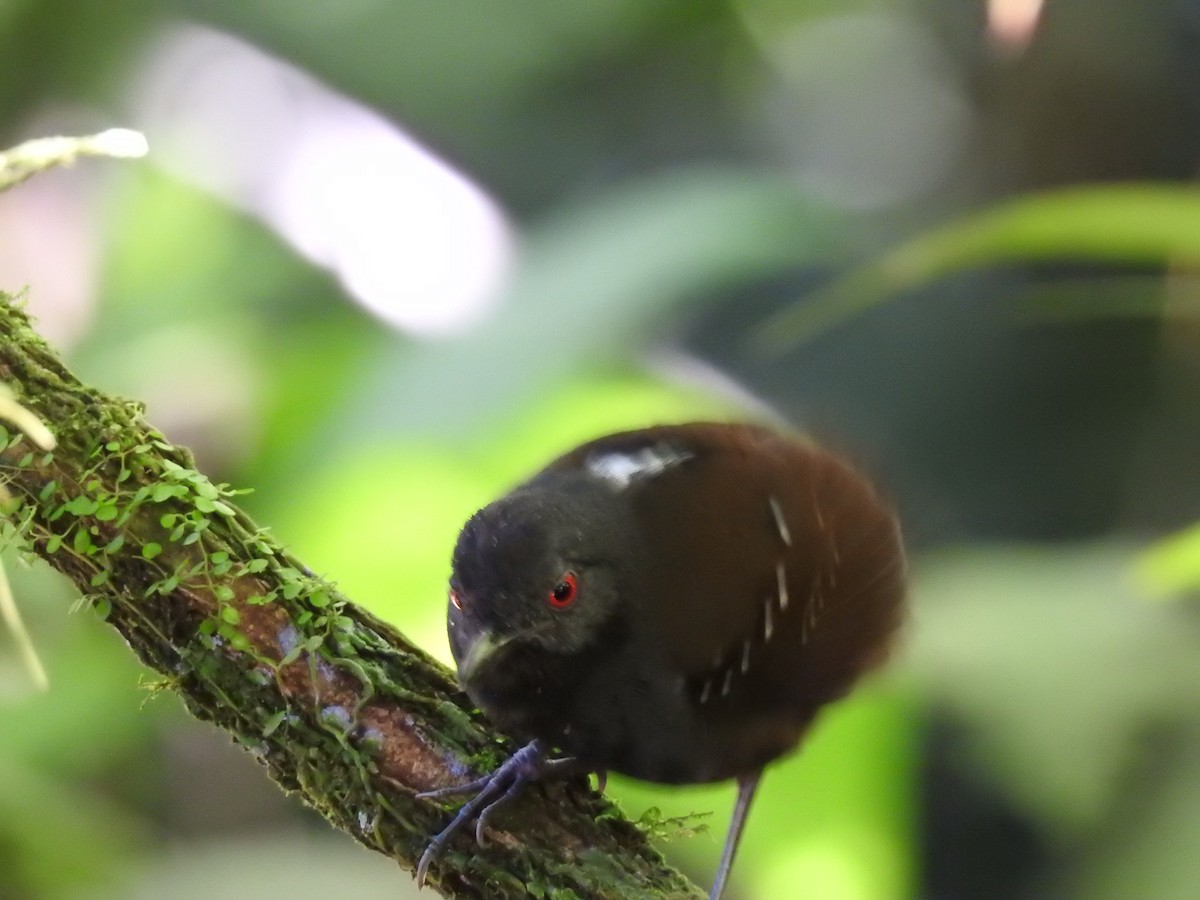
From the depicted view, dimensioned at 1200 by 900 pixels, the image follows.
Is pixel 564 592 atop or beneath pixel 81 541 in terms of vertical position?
beneath

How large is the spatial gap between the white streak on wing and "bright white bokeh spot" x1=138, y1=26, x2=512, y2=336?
2538 millimetres

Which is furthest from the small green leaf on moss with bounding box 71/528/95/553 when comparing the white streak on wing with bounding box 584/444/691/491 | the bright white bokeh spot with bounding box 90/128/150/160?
the white streak on wing with bounding box 584/444/691/491

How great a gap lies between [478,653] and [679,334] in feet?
11.6

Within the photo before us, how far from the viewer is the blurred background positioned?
117 inches

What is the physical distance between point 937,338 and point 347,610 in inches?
148

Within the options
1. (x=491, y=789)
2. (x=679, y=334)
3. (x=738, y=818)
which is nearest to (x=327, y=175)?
(x=679, y=334)

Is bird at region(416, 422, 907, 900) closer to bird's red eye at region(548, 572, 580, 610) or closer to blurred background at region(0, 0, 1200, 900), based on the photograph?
bird's red eye at region(548, 572, 580, 610)

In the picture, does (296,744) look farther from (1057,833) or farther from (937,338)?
(937,338)

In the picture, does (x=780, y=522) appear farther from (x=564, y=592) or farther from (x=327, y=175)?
(x=327, y=175)

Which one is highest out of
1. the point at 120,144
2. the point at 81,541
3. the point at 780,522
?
the point at 120,144

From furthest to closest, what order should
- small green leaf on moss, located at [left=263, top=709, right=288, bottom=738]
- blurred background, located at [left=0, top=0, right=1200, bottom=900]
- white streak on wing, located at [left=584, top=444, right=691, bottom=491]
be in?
blurred background, located at [left=0, top=0, right=1200, bottom=900]
white streak on wing, located at [left=584, top=444, right=691, bottom=491]
small green leaf on moss, located at [left=263, top=709, right=288, bottom=738]

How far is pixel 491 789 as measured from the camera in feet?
4.59

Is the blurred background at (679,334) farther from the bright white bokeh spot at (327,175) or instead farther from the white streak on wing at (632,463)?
the white streak on wing at (632,463)

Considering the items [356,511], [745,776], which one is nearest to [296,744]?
[745,776]
